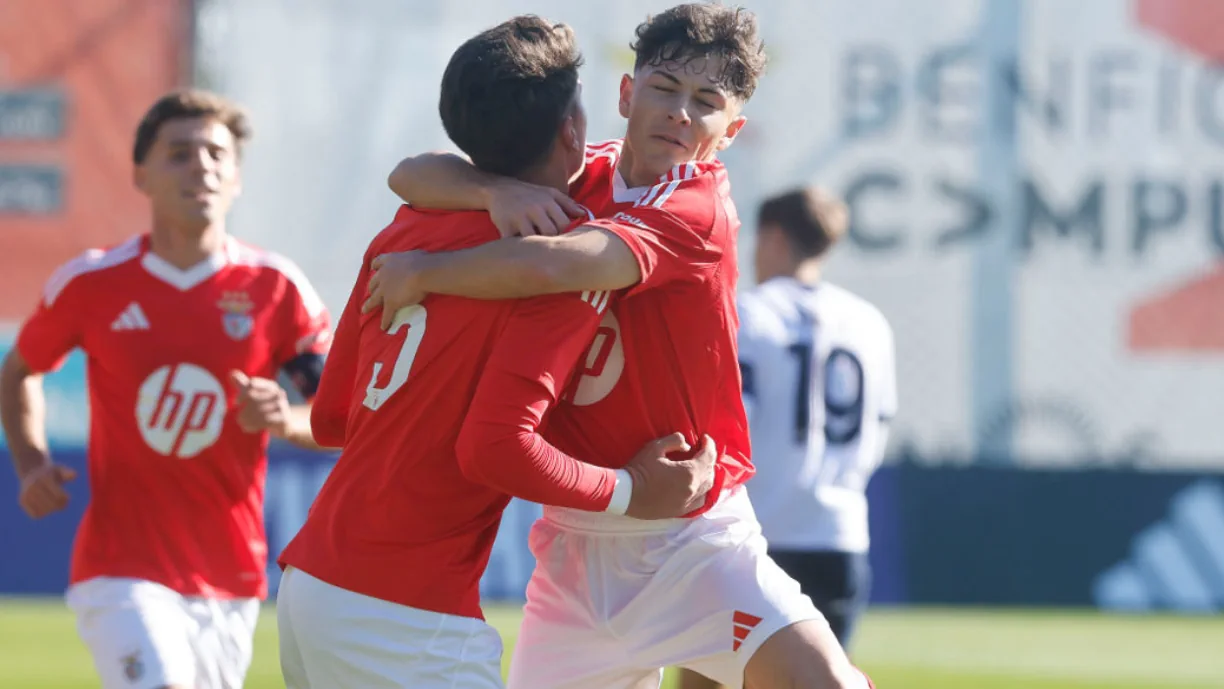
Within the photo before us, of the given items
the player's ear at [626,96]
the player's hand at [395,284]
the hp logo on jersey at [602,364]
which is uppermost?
the player's ear at [626,96]

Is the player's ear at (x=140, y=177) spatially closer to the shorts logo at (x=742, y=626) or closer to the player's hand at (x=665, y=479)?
the player's hand at (x=665, y=479)

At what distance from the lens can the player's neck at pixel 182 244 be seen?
15.4 ft

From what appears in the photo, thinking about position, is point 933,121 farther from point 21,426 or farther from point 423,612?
point 423,612

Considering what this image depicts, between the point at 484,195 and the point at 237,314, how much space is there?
1687 millimetres

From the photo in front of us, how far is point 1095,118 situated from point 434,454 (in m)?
9.42

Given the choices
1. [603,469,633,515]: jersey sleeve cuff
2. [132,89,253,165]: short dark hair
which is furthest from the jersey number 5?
[132,89,253,165]: short dark hair

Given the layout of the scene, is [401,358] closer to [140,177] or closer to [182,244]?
[182,244]

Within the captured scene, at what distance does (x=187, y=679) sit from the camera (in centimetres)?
412

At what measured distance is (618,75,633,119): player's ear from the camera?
343cm

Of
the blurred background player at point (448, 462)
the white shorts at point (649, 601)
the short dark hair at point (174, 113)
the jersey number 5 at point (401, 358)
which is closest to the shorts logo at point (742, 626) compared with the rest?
the white shorts at point (649, 601)

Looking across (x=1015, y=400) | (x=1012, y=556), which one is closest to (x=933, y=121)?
(x=1015, y=400)

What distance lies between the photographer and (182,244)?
15.4ft

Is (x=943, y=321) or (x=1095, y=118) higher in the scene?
(x=1095, y=118)

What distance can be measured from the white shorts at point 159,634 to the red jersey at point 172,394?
0.04 metres
